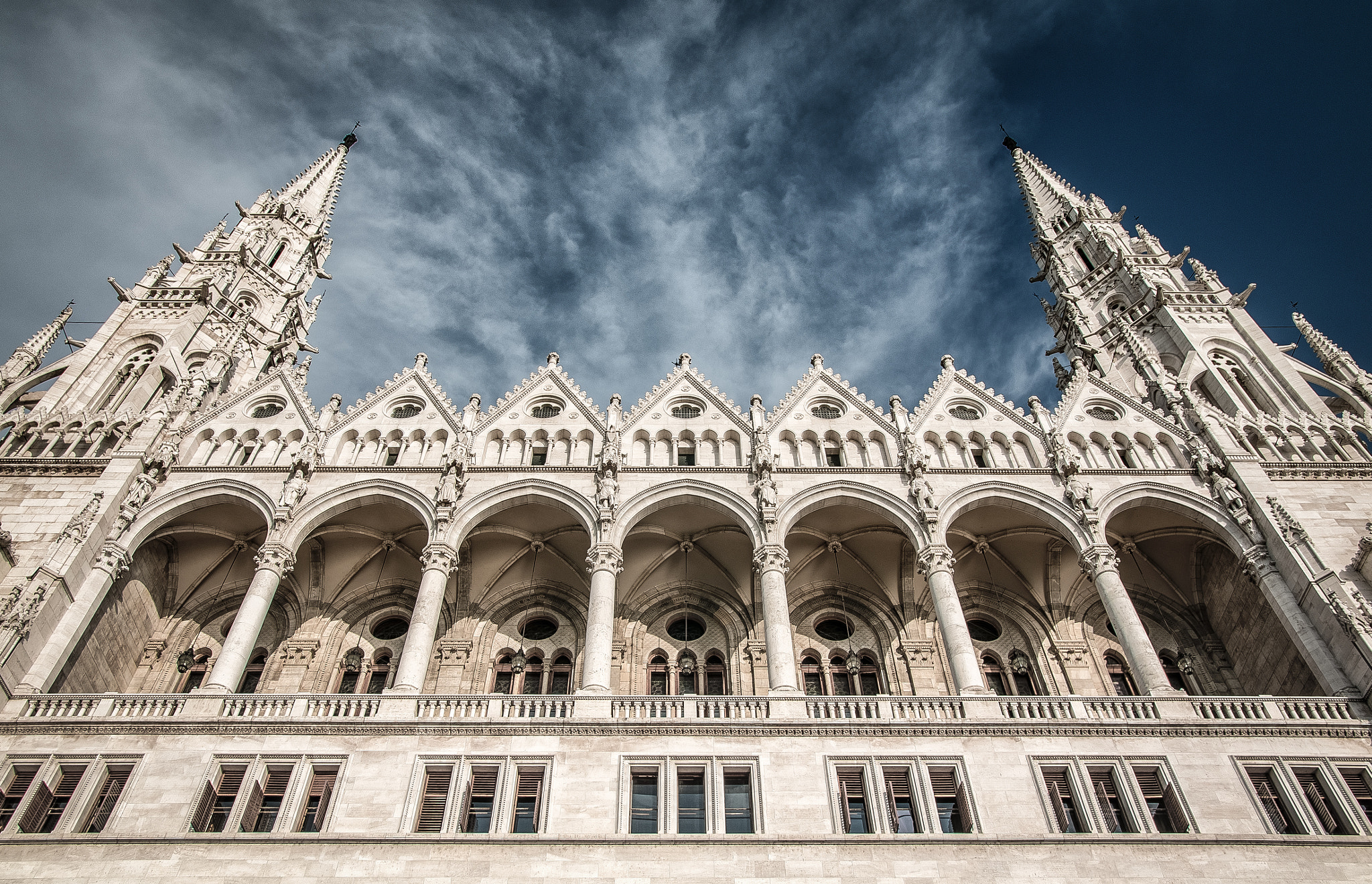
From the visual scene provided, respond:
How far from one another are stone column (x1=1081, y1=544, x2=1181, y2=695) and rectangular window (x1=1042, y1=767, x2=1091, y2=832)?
11.2 ft

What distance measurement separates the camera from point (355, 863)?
18.0 metres

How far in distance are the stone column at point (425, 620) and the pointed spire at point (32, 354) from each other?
1869cm

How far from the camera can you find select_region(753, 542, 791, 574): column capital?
2508 centimetres

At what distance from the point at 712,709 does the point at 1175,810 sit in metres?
9.43

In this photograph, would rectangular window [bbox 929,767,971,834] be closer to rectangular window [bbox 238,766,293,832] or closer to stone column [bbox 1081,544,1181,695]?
stone column [bbox 1081,544,1181,695]

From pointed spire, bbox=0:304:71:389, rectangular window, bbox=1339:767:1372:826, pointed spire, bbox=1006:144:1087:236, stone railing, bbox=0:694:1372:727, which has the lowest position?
rectangular window, bbox=1339:767:1372:826

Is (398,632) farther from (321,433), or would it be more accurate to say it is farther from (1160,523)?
(1160,523)

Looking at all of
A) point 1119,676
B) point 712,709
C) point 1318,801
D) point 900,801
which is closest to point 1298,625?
point 1318,801

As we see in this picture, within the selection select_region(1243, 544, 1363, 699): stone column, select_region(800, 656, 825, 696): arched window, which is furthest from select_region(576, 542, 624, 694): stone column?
select_region(1243, 544, 1363, 699): stone column

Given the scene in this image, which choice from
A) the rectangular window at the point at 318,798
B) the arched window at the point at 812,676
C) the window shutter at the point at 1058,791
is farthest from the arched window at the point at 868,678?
the rectangular window at the point at 318,798

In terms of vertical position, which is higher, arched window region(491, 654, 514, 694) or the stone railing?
arched window region(491, 654, 514, 694)

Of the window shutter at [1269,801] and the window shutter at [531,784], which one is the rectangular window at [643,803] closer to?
the window shutter at [531,784]

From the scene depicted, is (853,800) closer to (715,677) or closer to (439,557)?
(715,677)

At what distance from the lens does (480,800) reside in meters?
19.8
